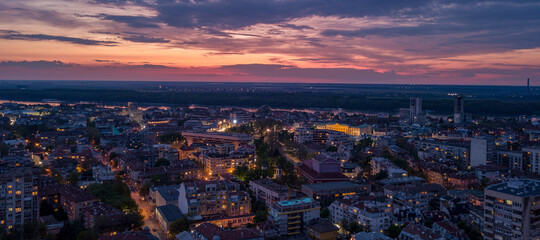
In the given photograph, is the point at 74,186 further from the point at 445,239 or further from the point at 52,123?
the point at 52,123

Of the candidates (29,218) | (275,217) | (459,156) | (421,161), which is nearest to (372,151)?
(421,161)

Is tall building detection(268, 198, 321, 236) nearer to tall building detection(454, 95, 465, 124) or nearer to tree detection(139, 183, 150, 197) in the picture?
tree detection(139, 183, 150, 197)

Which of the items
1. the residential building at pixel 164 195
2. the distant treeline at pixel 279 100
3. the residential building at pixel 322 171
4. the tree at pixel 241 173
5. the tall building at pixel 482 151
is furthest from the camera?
the distant treeline at pixel 279 100

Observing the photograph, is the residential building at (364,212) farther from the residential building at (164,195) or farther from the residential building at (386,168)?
the residential building at (164,195)

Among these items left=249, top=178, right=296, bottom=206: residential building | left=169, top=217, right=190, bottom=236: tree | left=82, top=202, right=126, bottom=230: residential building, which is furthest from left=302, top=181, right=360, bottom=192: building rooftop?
left=82, top=202, right=126, bottom=230: residential building

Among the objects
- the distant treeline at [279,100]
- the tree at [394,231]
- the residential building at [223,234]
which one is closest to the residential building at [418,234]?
the tree at [394,231]

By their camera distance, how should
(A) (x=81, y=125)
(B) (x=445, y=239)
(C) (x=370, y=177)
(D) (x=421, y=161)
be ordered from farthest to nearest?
(A) (x=81, y=125)
(D) (x=421, y=161)
(C) (x=370, y=177)
(B) (x=445, y=239)
